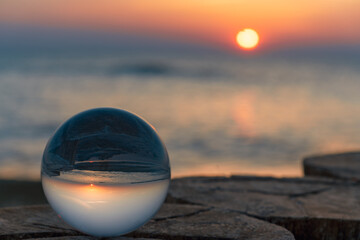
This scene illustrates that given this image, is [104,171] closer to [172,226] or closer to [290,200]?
[172,226]

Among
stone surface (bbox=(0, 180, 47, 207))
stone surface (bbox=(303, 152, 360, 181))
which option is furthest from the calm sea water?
stone surface (bbox=(303, 152, 360, 181))

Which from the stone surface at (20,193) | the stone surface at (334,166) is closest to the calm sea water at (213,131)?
the stone surface at (20,193)

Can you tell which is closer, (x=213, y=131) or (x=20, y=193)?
(x=20, y=193)

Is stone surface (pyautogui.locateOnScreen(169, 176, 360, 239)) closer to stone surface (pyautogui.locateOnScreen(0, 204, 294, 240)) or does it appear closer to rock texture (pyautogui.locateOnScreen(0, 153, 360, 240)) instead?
rock texture (pyautogui.locateOnScreen(0, 153, 360, 240))

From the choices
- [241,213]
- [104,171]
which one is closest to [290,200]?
[241,213]

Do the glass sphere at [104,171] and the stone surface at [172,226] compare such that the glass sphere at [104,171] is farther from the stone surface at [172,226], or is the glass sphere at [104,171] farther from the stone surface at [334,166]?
the stone surface at [334,166]
